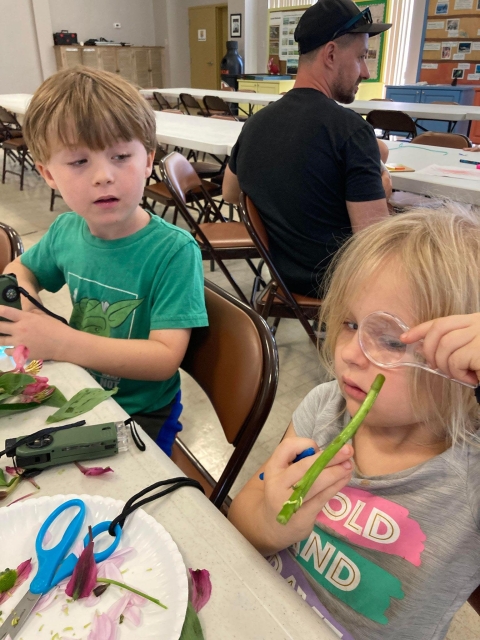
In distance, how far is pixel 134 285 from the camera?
3.40ft

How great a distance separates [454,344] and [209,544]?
0.33 meters

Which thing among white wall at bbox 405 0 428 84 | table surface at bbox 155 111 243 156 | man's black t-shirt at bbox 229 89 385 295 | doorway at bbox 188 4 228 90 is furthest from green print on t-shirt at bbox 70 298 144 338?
doorway at bbox 188 4 228 90

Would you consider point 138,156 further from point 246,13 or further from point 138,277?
point 246,13

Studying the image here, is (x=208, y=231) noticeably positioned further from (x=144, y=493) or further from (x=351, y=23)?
(x=144, y=493)

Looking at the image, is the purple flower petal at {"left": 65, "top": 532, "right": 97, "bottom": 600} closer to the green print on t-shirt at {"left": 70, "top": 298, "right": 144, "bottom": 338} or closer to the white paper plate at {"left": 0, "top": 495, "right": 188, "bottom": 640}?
the white paper plate at {"left": 0, "top": 495, "right": 188, "bottom": 640}

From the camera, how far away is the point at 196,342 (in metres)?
0.99

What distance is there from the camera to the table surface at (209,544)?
16.5 inches

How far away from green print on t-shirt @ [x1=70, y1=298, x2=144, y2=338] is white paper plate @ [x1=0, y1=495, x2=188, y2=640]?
56cm

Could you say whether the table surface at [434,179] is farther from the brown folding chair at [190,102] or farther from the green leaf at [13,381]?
the brown folding chair at [190,102]

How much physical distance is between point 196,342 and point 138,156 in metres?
0.40

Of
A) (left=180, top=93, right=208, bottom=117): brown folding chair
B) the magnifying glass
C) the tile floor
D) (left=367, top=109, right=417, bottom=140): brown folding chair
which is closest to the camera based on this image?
the magnifying glass

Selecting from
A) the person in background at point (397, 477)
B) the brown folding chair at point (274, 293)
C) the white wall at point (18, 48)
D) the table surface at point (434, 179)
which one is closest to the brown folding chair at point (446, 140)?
the table surface at point (434, 179)

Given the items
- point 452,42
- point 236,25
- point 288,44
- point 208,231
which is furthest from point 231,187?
point 236,25

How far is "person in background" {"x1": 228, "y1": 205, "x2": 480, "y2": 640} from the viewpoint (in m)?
0.57
